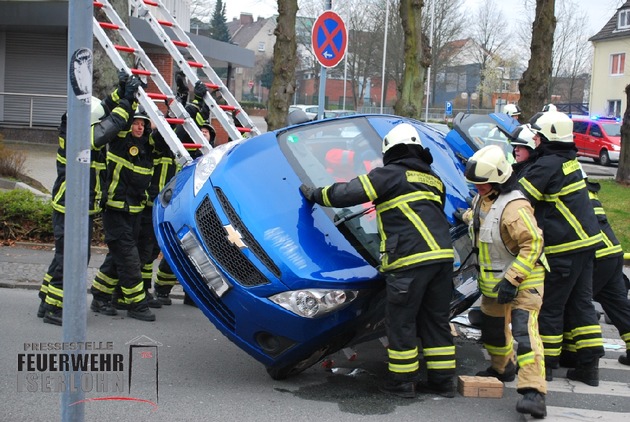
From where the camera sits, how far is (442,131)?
26.1ft

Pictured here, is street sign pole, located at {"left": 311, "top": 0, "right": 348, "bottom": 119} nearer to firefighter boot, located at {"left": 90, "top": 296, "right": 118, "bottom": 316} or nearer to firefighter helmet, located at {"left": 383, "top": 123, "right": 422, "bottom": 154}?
firefighter boot, located at {"left": 90, "top": 296, "right": 118, "bottom": 316}

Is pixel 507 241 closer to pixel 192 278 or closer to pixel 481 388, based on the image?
pixel 481 388

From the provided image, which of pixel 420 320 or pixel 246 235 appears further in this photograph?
pixel 420 320

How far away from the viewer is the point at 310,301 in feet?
16.5

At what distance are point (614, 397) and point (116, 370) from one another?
11.8 feet

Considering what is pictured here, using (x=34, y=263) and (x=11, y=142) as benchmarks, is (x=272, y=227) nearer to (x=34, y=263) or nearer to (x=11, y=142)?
(x=34, y=263)

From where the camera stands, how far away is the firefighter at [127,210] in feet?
23.1

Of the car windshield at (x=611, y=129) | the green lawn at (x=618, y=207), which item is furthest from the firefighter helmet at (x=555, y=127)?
the car windshield at (x=611, y=129)

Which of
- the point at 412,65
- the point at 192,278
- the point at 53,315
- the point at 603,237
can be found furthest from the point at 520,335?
the point at 412,65

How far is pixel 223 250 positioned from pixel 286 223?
457 millimetres

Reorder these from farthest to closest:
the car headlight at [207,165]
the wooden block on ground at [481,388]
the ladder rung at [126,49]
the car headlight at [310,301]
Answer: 1. the ladder rung at [126,49]
2. the car headlight at [207,165]
3. the wooden block on ground at [481,388]
4. the car headlight at [310,301]

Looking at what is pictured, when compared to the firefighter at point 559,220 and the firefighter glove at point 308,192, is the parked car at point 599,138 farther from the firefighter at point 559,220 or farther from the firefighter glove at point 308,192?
the firefighter glove at point 308,192

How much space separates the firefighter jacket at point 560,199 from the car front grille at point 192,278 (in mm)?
2363

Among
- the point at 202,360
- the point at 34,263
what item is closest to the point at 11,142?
the point at 34,263
